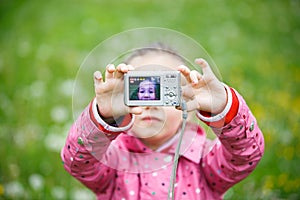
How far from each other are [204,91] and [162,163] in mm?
272

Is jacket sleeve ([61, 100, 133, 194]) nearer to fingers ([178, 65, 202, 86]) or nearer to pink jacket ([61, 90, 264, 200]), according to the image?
pink jacket ([61, 90, 264, 200])

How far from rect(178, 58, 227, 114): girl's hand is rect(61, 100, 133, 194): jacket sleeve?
0.46 feet

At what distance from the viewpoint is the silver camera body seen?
3.76 feet

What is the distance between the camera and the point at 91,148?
4.32 feet

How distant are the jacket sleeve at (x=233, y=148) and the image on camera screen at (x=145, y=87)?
0.13 metres

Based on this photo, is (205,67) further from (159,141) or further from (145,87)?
(159,141)

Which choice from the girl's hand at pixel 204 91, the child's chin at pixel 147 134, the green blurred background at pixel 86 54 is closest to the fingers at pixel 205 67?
the girl's hand at pixel 204 91

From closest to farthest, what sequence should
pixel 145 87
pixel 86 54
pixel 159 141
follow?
pixel 145 87 < pixel 159 141 < pixel 86 54

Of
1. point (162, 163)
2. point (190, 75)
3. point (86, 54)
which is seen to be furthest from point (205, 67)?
point (86, 54)

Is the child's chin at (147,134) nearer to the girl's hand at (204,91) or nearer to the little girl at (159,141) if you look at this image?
the little girl at (159,141)

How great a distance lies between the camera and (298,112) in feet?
9.20

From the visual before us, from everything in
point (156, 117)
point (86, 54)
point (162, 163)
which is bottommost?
point (162, 163)

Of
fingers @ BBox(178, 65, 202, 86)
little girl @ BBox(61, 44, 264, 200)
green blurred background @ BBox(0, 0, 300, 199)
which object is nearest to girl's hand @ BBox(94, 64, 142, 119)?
little girl @ BBox(61, 44, 264, 200)

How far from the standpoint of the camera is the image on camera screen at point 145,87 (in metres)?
1.15
